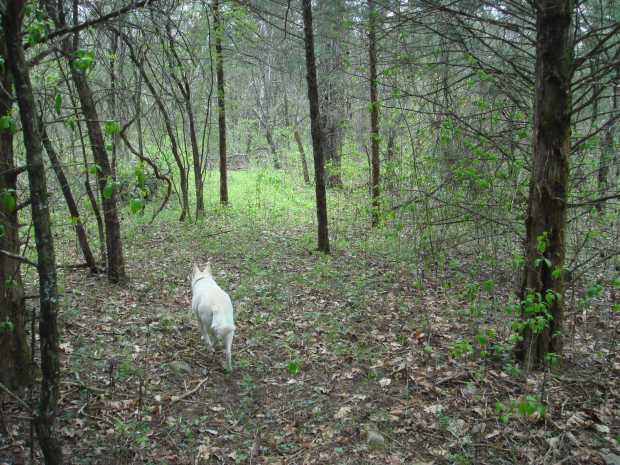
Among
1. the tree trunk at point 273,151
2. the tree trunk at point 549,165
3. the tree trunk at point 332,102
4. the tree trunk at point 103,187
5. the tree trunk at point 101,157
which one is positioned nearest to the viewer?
the tree trunk at point 549,165

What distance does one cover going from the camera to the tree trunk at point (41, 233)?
2.40 meters

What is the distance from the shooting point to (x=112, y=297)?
25.2 feet

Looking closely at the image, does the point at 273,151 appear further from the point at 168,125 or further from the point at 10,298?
the point at 10,298

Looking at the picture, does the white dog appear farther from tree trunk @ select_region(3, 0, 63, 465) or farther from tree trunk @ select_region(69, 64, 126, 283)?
tree trunk @ select_region(69, 64, 126, 283)

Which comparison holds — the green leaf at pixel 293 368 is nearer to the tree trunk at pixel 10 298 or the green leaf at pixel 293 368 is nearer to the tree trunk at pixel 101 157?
the tree trunk at pixel 10 298

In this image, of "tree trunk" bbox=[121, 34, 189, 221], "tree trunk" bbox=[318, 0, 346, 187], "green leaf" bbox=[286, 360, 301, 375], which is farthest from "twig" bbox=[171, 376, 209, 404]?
"tree trunk" bbox=[318, 0, 346, 187]

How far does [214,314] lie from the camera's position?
5.24 m

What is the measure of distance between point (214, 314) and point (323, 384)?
157 centimetres

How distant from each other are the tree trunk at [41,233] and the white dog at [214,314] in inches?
95.1

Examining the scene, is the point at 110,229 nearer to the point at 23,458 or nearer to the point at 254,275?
the point at 254,275

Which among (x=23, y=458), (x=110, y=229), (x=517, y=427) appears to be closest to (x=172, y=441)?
(x=23, y=458)

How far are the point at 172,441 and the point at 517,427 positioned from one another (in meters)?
3.28

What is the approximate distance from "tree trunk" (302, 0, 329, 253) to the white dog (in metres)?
5.20

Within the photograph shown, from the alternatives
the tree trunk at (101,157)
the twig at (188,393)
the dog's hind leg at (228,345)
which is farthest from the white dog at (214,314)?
the tree trunk at (101,157)
